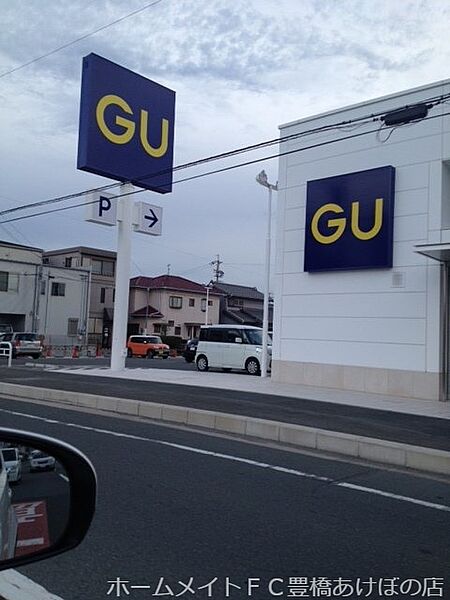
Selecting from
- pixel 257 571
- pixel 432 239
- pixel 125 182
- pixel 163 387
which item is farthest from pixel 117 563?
pixel 125 182

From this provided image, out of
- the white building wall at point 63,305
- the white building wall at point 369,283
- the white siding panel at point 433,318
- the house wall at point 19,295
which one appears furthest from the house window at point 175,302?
the white siding panel at point 433,318

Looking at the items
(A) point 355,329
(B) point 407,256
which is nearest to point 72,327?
(A) point 355,329

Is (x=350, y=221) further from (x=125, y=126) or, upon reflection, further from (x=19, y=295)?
(x=19, y=295)

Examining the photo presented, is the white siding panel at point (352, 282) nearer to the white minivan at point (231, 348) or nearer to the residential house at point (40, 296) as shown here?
the white minivan at point (231, 348)

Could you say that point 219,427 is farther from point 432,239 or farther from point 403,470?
point 432,239

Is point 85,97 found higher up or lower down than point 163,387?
higher up

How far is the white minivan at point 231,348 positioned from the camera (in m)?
22.8

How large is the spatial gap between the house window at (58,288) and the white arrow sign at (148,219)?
31034mm

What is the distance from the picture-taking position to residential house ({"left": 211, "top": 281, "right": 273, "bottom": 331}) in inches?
2510

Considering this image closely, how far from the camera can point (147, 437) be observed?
9.07m

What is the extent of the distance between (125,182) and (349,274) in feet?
27.4

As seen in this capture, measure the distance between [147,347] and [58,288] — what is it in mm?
12950

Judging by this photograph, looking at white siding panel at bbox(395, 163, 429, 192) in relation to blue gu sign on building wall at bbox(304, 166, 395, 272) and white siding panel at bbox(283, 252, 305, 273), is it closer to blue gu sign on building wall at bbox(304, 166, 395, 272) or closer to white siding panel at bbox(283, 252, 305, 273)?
blue gu sign on building wall at bbox(304, 166, 395, 272)

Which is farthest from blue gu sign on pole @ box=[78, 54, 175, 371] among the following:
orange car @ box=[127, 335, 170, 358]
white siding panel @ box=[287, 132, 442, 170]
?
orange car @ box=[127, 335, 170, 358]
